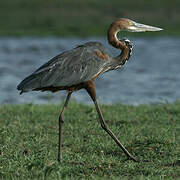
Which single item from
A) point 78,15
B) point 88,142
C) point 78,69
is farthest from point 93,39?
point 78,69

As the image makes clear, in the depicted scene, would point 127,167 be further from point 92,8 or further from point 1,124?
point 92,8

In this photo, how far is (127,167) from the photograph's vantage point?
17.5 feet

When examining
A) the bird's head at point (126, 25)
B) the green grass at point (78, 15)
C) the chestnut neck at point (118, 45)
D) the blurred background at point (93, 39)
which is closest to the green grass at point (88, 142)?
the chestnut neck at point (118, 45)

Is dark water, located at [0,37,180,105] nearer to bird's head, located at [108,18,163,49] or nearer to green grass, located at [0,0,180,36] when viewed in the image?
green grass, located at [0,0,180,36]

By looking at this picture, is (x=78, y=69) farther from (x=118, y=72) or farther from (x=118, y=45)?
(x=118, y=72)

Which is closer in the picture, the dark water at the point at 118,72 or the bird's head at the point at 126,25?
the bird's head at the point at 126,25

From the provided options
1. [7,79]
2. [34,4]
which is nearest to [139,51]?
[7,79]

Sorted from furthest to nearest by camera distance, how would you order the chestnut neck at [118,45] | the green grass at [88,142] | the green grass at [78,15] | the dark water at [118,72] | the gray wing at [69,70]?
1. the green grass at [78,15]
2. the dark water at [118,72]
3. the chestnut neck at [118,45]
4. the gray wing at [69,70]
5. the green grass at [88,142]

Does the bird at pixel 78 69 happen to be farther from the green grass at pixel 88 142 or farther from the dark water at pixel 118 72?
the dark water at pixel 118 72

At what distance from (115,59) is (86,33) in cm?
2148

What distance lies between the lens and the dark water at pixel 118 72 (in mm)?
12211

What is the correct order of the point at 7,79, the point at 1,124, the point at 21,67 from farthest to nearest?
the point at 21,67
the point at 7,79
the point at 1,124

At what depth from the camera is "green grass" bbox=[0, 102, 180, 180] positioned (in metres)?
5.12

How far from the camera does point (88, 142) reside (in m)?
6.57
